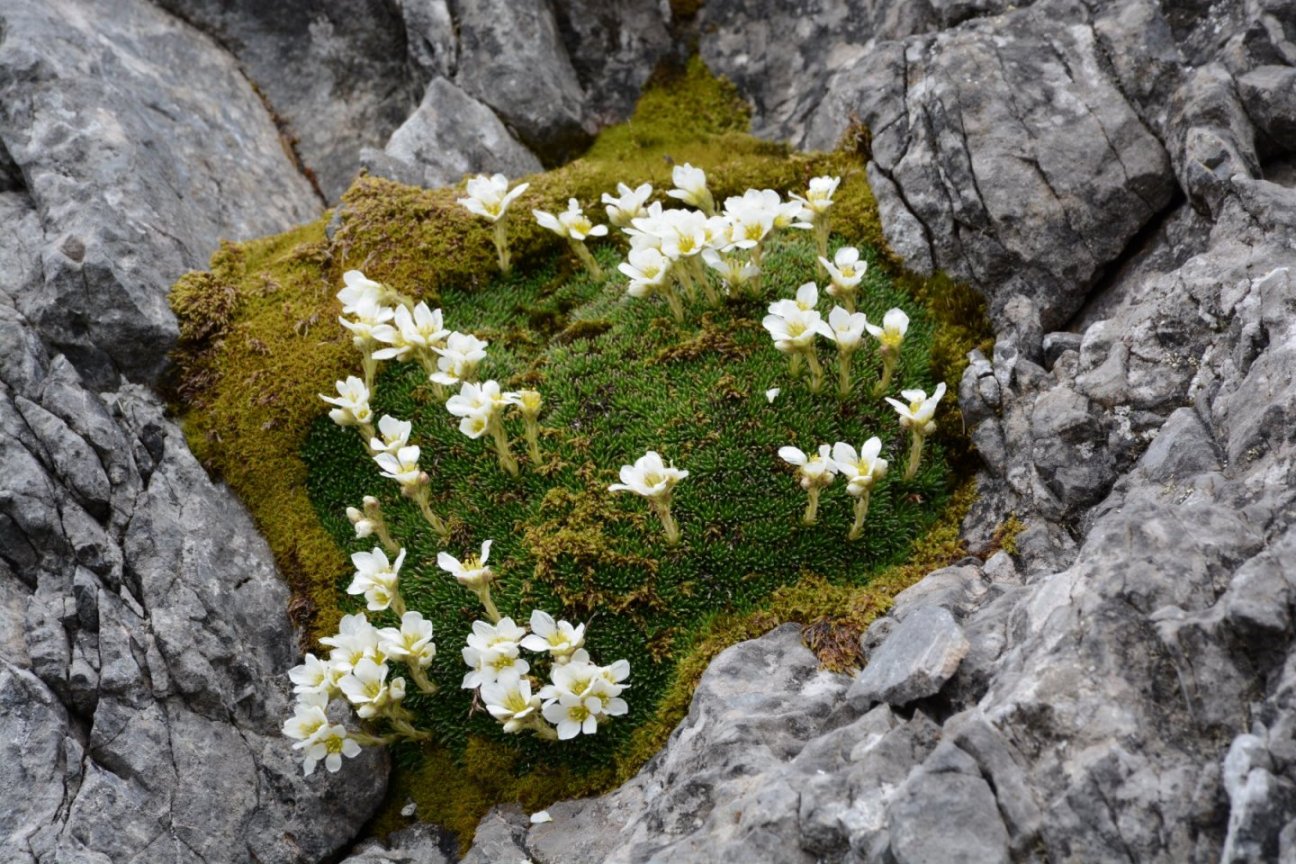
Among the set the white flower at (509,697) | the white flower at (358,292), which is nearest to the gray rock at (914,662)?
the white flower at (509,697)

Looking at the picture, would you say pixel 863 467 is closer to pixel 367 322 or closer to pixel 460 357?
pixel 460 357

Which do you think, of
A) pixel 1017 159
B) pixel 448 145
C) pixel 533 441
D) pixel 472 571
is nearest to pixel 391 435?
pixel 533 441

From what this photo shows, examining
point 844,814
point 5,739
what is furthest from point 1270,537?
point 5,739

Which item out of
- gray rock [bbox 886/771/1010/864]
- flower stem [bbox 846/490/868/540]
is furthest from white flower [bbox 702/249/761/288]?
gray rock [bbox 886/771/1010/864]

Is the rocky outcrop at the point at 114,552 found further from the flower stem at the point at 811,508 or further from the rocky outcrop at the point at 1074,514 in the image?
the flower stem at the point at 811,508

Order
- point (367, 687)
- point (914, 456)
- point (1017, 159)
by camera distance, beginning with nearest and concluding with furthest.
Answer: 1. point (367, 687)
2. point (914, 456)
3. point (1017, 159)

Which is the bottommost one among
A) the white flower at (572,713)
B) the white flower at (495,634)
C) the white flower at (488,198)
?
the white flower at (572,713)

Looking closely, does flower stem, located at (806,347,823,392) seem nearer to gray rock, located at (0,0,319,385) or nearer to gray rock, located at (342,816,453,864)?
gray rock, located at (342,816,453,864)
